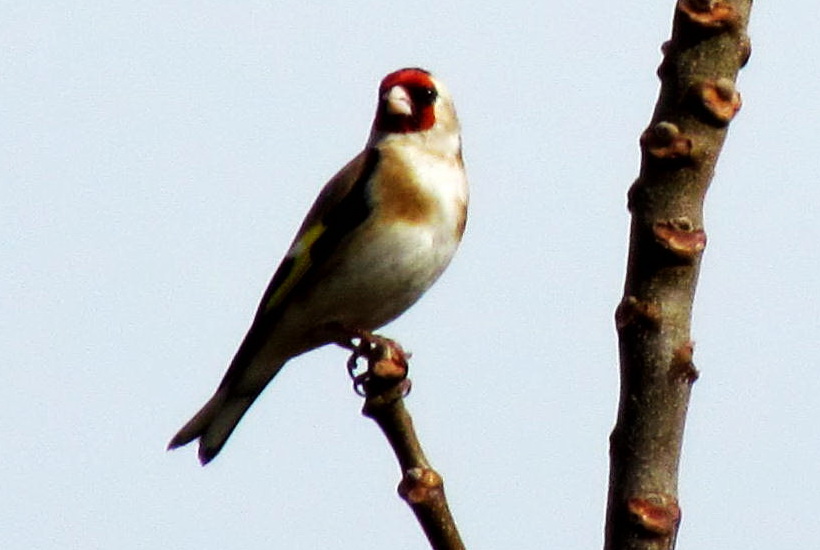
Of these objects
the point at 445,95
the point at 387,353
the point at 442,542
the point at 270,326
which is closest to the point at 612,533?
the point at 442,542

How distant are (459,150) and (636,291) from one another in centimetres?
423

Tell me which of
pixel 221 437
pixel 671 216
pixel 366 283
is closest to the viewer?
pixel 671 216

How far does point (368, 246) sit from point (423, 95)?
3.09 ft

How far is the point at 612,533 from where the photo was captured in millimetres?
1750

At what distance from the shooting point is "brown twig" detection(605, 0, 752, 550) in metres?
1.68

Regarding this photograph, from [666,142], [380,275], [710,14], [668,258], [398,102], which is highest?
[398,102]

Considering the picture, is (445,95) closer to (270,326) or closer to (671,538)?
(270,326)

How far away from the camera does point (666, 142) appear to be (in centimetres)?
167

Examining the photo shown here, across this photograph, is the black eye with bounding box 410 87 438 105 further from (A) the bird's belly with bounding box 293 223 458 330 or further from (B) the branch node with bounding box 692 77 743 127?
(B) the branch node with bounding box 692 77 743 127

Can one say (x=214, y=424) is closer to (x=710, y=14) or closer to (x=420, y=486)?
(x=420, y=486)

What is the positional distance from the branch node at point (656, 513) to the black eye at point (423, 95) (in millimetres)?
4326

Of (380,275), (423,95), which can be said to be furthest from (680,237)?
(423,95)

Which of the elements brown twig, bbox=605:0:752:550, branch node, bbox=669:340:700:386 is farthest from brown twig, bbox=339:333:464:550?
branch node, bbox=669:340:700:386

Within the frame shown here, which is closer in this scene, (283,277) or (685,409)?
(685,409)
